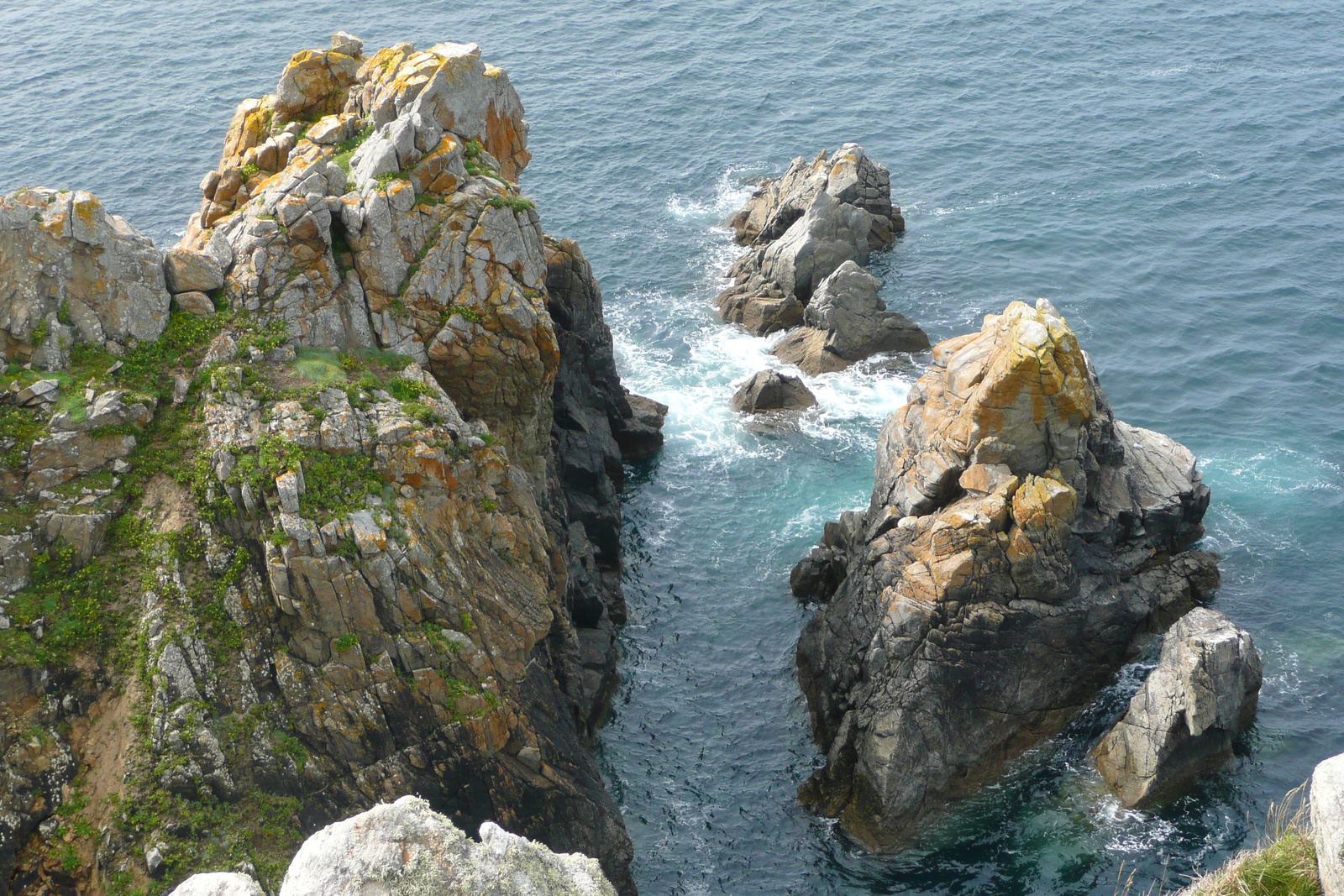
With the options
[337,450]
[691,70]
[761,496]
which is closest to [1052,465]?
[761,496]

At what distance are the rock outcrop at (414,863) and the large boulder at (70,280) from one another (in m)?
23.7

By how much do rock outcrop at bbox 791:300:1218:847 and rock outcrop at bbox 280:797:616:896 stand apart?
2382 cm

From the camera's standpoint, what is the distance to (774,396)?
59.8 metres

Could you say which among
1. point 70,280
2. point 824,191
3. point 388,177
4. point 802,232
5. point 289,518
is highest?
point 388,177

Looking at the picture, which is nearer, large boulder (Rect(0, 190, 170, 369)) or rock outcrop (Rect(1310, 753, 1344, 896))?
rock outcrop (Rect(1310, 753, 1344, 896))

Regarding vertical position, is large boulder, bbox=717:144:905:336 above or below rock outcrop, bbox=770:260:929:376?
above

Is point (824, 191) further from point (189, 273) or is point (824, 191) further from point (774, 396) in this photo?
point (189, 273)

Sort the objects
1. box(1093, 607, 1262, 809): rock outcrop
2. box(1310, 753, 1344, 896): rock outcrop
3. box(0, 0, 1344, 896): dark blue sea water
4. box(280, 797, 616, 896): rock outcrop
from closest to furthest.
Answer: box(280, 797, 616, 896): rock outcrop
box(1310, 753, 1344, 896): rock outcrop
box(1093, 607, 1262, 809): rock outcrop
box(0, 0, 1344, 896): dark blue sea water

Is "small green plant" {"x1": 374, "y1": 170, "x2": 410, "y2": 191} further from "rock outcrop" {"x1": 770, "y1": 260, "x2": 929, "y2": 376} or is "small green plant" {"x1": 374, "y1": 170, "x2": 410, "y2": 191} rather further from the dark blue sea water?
"rock outcrop" {"x1": 770, "y1": 260, "x2": 929, "y2": 376}

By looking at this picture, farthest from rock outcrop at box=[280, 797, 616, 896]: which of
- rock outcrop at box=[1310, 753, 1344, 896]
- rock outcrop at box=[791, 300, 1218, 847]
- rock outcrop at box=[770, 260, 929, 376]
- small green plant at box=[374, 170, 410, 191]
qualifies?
rock outcrop at box=[770, 260, 929, 376]

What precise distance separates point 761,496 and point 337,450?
26.7m

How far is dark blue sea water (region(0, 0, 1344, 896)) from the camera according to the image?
125 feet

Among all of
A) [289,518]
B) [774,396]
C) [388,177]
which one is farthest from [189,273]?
[774,396]

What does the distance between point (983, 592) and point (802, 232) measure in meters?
35.6
